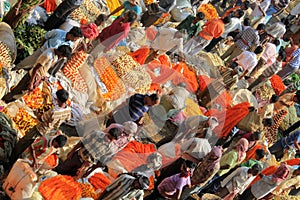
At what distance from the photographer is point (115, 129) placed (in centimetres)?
759

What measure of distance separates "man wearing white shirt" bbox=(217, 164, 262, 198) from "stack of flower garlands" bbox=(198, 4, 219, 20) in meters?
5.98

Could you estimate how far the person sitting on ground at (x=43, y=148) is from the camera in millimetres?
6820

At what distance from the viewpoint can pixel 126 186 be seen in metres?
7.25

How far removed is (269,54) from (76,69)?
558 centimetres

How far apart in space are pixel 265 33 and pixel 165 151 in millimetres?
6127

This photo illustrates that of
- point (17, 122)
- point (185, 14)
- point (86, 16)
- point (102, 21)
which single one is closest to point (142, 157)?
point (17, 122)

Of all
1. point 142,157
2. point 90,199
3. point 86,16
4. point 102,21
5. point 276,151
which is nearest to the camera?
point 90,199

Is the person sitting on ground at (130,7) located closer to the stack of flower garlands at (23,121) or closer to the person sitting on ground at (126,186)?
the stack of flower garlands at (23,121)

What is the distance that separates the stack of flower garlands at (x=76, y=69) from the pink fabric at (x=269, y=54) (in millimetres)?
5303

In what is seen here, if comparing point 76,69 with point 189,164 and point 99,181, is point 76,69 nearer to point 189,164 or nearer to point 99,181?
point 99,181

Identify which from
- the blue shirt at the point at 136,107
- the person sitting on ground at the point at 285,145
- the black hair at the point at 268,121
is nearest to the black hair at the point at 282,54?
the person sitting on ground at the point at 285,145

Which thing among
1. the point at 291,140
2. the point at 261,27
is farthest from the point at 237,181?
the point at 261,27

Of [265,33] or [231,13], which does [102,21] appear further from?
[265,33]

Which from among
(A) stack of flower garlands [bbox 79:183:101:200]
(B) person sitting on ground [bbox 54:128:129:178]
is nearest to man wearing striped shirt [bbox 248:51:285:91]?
(B) person sitting on ground [bbox 54:128:129:178]
